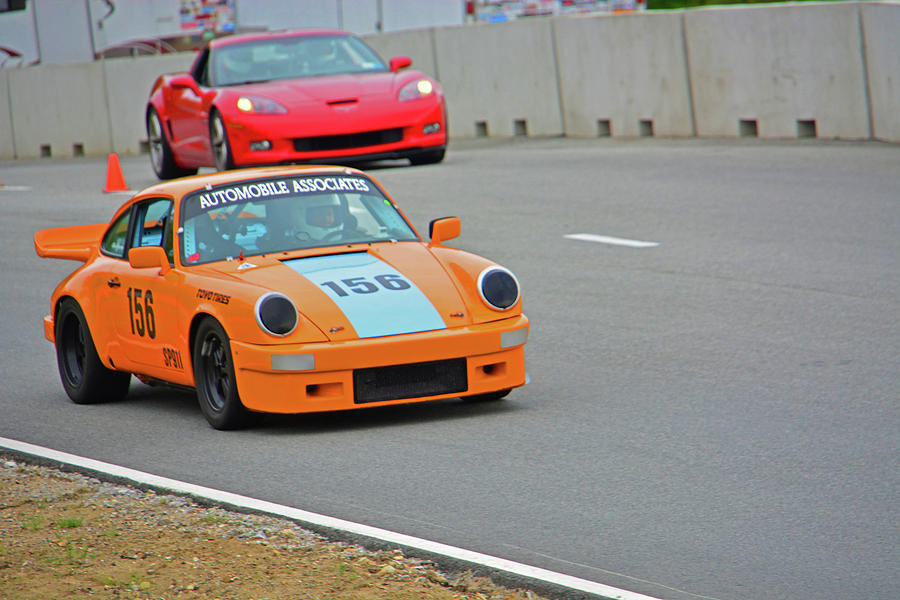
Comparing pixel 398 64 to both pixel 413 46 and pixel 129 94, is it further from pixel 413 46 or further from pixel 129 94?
pixel 129 94

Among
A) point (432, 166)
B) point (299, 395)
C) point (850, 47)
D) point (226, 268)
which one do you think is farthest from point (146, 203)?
point (850, 47)

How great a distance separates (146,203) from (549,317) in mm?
2835

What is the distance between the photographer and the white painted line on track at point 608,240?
1224 centimetres

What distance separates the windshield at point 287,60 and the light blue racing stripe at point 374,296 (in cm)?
972

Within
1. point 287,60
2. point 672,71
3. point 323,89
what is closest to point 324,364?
point 323,89

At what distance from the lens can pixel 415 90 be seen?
53.8ft

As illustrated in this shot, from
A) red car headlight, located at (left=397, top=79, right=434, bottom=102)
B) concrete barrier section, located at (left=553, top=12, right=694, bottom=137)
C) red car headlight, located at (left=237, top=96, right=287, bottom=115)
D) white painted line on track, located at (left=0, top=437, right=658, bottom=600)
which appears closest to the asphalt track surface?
white painted line on track, located at (left=0, top=437, right=658, bottom=600)

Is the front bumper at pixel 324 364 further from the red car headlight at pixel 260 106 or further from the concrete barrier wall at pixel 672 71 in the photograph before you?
the concrete barrier wall at pixel 672 71

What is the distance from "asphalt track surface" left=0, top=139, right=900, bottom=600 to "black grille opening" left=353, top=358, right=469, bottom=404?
0.16 meters

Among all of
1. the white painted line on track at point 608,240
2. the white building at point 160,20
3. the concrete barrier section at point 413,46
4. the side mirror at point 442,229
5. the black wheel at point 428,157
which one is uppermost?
the white building at point 160,20

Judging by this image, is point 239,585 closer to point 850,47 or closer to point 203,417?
point 203,417

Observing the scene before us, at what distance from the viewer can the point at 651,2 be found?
39312 millimetres

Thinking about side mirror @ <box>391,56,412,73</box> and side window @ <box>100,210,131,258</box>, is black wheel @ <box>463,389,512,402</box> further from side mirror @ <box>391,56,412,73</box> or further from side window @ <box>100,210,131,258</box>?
side mirror @ <box>391,56,412,73</box>

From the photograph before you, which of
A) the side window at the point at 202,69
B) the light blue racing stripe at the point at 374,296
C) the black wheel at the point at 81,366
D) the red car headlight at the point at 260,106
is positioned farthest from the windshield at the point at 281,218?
the side window at the point at 202,69
